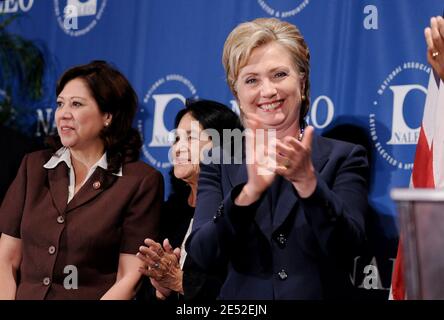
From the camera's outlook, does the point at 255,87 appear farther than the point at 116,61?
No

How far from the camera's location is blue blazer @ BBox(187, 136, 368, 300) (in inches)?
77.5

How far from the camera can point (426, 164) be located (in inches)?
95.3

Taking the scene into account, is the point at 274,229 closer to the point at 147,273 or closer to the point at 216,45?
the point at 147,273

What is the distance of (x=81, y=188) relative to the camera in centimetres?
299

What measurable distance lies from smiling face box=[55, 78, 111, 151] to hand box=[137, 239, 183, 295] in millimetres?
665

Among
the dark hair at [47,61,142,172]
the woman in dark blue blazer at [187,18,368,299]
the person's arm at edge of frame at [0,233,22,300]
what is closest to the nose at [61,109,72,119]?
the dark hair at [47,61,142,172]

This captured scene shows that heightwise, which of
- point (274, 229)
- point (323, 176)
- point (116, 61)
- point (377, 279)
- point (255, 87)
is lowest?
point (377, 279)

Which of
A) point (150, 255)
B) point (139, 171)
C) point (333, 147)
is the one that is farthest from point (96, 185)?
point (333, 147)

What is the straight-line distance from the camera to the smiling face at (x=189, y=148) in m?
3.02

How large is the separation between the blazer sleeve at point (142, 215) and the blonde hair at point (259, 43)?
836 mm

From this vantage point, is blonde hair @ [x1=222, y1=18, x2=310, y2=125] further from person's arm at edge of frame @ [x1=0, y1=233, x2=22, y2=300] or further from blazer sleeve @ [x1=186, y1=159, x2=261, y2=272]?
person's arm at edge of frame @ [x1=0, y1=233, x2=22, y2=300]

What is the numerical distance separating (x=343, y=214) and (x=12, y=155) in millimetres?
2221
